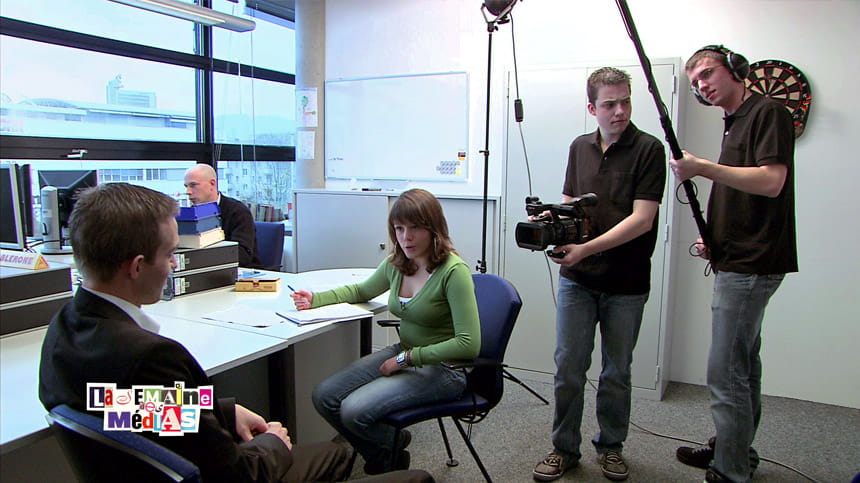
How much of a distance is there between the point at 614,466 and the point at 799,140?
198 centimetres

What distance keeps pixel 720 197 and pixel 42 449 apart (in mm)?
2283

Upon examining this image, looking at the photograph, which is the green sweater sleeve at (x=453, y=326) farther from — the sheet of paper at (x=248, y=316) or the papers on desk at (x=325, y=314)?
the sheet of paper at (x=248, y=316)

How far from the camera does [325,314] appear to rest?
218 centimetres

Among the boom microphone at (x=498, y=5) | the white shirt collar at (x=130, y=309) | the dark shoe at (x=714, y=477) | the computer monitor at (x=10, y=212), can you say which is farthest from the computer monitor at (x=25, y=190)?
the dark shoe at (x=714, y=477)

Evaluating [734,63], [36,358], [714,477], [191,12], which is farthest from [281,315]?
[191,12]

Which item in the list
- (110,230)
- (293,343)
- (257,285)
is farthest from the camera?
(257,285)

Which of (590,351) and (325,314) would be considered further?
(590,351)

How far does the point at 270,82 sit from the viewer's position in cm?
490

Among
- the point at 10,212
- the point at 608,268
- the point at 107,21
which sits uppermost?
the point at 107,21

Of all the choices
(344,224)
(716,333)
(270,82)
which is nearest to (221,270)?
(344,224)

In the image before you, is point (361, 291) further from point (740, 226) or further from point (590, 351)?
point (740, 226)

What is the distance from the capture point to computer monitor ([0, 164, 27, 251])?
98.7 inches

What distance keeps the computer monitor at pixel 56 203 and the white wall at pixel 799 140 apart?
2266 mm

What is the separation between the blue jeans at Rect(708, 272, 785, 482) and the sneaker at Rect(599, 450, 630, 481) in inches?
14.6
